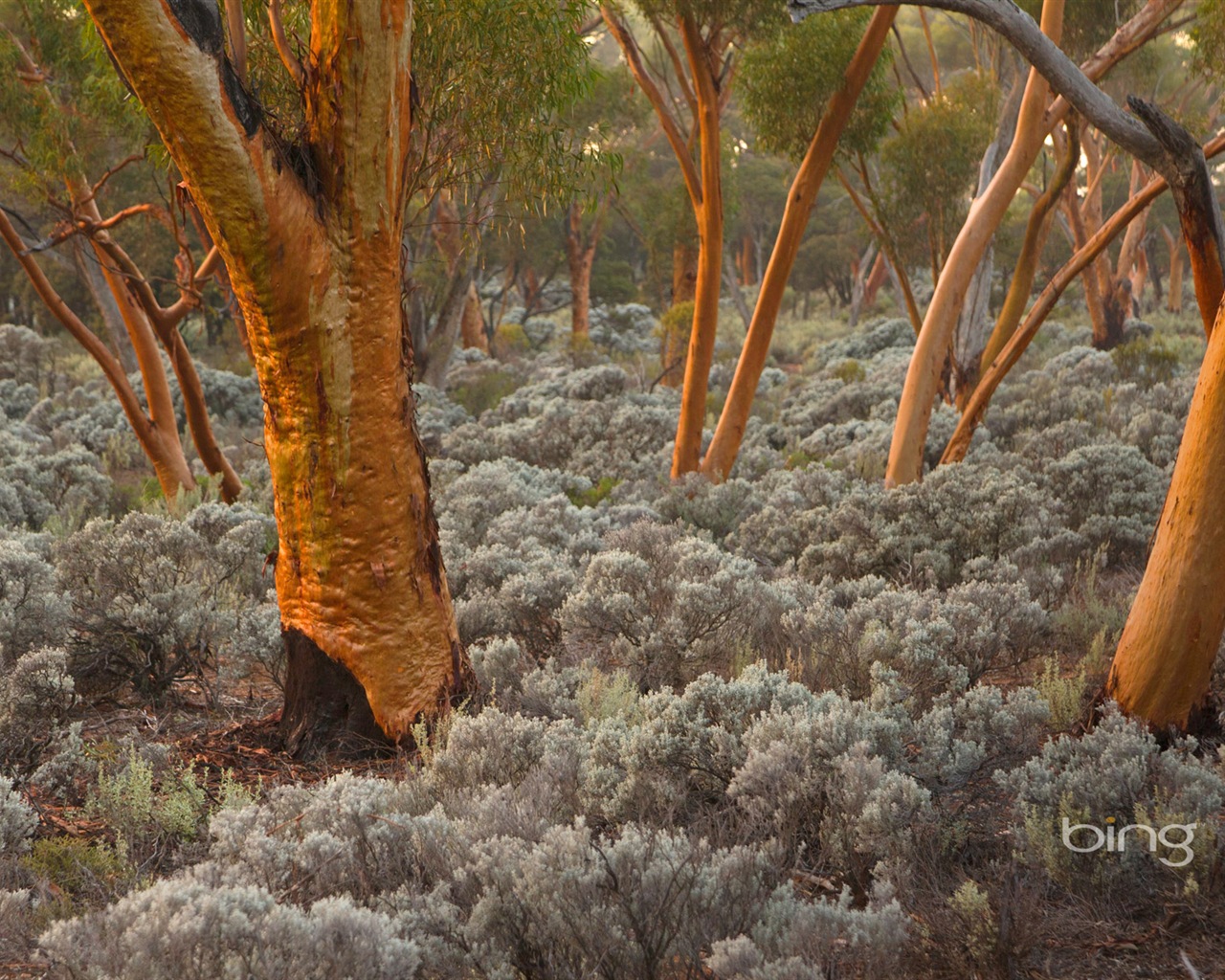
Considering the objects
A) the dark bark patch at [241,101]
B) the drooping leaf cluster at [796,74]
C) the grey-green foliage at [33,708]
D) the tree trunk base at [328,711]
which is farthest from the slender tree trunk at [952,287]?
the grey-green foliage at [33,708]

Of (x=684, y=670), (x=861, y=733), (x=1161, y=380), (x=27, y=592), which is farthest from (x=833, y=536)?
(x=1161, y=380)

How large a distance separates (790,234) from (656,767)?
278 inches

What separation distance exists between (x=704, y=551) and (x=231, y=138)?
11.8ft

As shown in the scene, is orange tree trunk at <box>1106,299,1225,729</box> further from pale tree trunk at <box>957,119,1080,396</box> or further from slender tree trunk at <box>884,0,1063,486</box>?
pale tree trunk at <box>957,119,1080,396</box>

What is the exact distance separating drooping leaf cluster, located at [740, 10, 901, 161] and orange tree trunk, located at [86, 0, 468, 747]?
303 inches

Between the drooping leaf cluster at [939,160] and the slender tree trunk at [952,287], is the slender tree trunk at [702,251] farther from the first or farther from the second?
the drooping leaf cluster at [939,160]

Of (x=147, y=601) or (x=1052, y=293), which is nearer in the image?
(x=147, y=601)

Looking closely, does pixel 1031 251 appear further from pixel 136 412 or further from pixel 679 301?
pixel 679 301

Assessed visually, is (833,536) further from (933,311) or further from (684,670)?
(684,670)

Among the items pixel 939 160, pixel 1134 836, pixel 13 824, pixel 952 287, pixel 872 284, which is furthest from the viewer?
pixel 872 284

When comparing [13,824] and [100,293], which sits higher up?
[100,293]

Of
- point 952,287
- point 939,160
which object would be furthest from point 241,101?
point 939,160

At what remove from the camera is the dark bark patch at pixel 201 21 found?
3854mm

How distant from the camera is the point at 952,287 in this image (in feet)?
31.1
